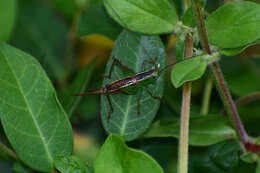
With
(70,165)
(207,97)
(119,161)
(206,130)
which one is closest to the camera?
(119,161)

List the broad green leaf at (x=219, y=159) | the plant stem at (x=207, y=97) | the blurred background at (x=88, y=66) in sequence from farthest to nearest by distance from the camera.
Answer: the plant stem at (x=207, y=97)
the blurred background at (x=88, y=66)
the broad green leaf at (x=219, y=159)

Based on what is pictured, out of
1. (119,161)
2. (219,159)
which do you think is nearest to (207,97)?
(219,159)

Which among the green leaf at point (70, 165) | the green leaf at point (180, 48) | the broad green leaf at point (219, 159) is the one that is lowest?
the broad green leaf at point (219, 159)

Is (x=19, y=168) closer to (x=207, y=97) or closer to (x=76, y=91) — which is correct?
(x=76, y=91)

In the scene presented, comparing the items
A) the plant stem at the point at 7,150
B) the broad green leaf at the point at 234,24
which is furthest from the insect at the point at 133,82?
the plant stem at the point at 7,150

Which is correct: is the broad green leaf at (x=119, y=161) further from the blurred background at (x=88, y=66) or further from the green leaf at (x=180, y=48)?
the blurred background at (x=88, y=66)

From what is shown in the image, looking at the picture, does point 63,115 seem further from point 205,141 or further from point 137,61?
point 205,141

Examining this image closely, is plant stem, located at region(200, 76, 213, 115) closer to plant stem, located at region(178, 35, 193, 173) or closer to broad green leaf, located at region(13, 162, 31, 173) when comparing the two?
plant stem, located at region(178, 35, 193, 173)

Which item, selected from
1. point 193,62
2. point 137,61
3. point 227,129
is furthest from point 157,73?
point 227,129
